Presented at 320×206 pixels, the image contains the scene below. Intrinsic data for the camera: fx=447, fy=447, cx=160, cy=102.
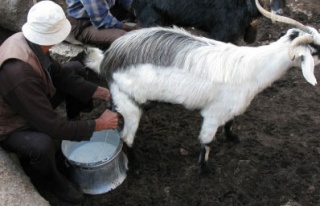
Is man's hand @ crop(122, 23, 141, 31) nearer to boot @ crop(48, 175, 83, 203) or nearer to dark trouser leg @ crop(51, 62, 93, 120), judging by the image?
dark trouser leg @ crop(51, 62, 93, 120)

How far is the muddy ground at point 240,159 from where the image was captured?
3443 millimetres

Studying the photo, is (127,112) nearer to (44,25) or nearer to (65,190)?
(65,190)

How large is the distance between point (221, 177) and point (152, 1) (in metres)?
1.93

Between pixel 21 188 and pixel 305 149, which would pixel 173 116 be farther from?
pixel 21 188

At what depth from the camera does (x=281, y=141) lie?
396cm

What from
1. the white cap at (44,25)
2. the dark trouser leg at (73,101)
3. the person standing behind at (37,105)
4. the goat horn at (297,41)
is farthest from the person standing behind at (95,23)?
the goat horn at (297,41)

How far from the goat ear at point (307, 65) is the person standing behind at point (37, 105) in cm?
133

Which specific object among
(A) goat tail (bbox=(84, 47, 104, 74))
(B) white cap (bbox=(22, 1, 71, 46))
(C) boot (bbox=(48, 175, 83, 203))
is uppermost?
(B) white cap (bbox=(22, 1, 71, 46))

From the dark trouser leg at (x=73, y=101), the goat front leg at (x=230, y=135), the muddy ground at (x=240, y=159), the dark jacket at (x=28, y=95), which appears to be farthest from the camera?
the goat front leg at (x=230, y=135)

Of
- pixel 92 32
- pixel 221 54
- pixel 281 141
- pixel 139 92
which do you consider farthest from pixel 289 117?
pixel 92 32

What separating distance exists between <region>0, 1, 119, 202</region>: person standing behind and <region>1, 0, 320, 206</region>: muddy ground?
0.38 meters

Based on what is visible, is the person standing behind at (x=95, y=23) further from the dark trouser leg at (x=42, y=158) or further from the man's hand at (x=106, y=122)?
the dark trouser leg at (x=42, y=158)

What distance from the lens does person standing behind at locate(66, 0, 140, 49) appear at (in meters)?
4.12

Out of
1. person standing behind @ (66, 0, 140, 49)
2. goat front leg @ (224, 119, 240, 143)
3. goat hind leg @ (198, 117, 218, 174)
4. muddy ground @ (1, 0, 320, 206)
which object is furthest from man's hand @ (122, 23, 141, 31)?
goat hind leg @ (198, 117, 218, 174)
